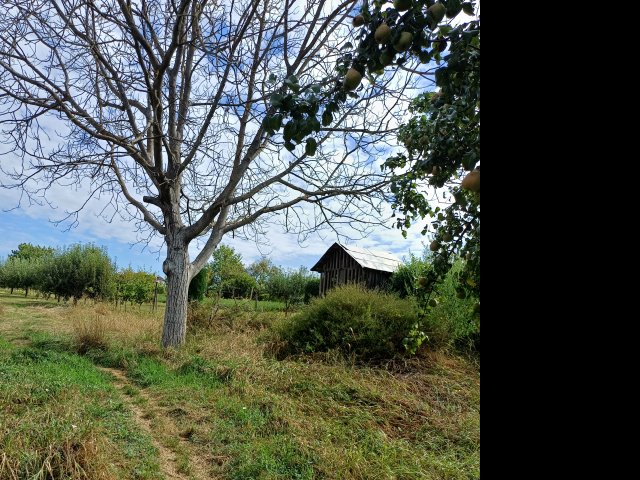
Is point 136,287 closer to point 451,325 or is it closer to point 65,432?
point 451,325

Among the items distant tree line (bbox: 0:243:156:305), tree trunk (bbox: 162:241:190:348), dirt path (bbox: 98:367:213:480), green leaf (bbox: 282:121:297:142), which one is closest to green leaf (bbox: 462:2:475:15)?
green leaf (bbox: 282:121:297:142)

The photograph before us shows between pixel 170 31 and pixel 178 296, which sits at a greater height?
pixel 170 31

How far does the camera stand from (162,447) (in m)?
3.81

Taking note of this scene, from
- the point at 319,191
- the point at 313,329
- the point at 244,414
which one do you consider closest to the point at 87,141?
the point at 319,191

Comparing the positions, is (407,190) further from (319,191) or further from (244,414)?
(319,191)

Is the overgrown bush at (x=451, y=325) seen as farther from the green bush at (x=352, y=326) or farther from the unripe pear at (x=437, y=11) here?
the unripe pear at (x=437, y=11)

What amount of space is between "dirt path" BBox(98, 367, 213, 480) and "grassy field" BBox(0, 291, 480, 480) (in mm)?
16

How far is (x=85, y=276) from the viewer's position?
19.8 meters

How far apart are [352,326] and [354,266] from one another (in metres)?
9.10

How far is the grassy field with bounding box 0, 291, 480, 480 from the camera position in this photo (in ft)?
10.2

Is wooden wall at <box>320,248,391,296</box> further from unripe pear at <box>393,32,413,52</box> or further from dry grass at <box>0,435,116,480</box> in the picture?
unripe pear at <box>393,32,413,52</box>

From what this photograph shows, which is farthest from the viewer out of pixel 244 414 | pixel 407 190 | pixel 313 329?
pixel 313 329

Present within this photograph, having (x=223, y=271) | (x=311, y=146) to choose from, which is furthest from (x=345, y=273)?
(x=311, y=146)
